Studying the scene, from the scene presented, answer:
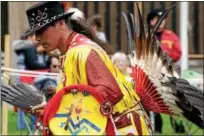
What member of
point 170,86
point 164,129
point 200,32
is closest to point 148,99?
point 170,86

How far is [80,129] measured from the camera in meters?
5.99

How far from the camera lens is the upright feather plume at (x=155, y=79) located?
6.97m

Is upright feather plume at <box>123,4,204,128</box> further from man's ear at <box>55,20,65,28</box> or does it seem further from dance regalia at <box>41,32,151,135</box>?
man's ear at <box>55,20,65,28</box>

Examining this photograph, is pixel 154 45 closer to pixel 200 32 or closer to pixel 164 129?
pixel 164 129

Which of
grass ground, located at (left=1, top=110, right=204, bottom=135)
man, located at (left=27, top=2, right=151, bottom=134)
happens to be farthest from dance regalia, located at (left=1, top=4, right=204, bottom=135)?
grass ground, located at (left=1, top=110, right=204, bottom=135)

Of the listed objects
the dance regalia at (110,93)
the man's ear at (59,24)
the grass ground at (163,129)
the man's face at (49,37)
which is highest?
the man's ear at (59,24)

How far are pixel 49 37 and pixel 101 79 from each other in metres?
0.53

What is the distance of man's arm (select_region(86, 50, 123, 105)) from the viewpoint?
6.12m

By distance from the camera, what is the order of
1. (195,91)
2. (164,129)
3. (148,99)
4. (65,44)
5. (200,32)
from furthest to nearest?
(200,32), (164,129), (195,91), (148,99), (65,44)

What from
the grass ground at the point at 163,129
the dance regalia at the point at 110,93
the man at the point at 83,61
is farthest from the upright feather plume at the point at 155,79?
the grass ground at the point at 163,129

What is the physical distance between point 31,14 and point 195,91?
150 cm

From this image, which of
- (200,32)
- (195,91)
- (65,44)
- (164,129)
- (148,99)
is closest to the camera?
(65,44)

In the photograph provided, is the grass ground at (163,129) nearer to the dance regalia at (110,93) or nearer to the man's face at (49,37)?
the dance regalia at (110,93)

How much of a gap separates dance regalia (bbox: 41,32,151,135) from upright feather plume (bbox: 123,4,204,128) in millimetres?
250
